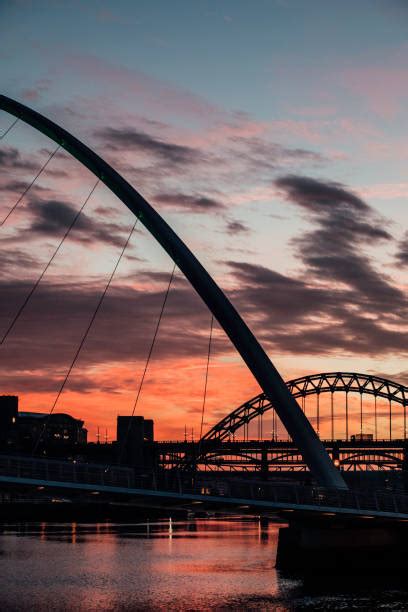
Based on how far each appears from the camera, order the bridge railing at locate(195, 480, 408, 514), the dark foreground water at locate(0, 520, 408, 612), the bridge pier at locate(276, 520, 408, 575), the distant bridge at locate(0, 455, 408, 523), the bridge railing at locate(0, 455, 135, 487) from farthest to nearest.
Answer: the bridge pier at locate(276, 520, 408, 575) → the bridge railing at locate(195, 480, 408, 514) → the dark foreground water at locate(0, 520, 408, 612) → the distant bridge at locate(0, 455, 408, 523) → the bridge railing at locate(0, 455, 135, 487)

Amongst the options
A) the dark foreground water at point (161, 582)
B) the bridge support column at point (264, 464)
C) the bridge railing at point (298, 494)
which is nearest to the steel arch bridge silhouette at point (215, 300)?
the bridge railing at point (298, 494)

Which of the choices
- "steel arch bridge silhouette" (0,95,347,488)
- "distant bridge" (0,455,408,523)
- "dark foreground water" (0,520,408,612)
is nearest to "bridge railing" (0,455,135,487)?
"distant bridge" (0,455,408,523)

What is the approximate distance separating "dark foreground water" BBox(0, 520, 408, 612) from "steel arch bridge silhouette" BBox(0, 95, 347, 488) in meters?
6.92

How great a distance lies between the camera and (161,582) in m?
63.9

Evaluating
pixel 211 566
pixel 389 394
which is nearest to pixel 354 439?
pixel 389 394

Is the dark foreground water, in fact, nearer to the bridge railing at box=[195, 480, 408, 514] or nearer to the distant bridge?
the distant bridge

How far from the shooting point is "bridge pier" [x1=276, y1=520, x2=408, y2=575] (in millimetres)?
59219

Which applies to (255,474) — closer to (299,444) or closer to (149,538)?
(149,538)

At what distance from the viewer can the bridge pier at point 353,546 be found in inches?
2331

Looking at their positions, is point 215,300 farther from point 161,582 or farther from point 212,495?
point 161,582

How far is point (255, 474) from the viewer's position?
187625mm

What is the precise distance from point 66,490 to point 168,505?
22.0ft

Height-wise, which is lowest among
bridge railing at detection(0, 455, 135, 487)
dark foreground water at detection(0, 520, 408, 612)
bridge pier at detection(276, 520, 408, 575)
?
dark foreground water at detection(0, 520, 408, 612)

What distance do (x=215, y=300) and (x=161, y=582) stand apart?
56.6ft
